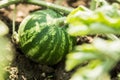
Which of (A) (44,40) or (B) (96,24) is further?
(A) (44,40)

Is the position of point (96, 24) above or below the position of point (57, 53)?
above

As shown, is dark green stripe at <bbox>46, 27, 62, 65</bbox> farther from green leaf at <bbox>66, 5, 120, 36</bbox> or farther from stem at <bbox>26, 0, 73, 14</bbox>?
green leaf at <bbox>66, 5, 120, 36</bbox>

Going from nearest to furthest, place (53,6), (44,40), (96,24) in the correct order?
(96,24), (44,40), (53,6)

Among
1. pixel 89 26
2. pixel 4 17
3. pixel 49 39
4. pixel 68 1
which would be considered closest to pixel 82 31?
pixel 89 26

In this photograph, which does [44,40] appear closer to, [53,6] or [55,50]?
[55,50]

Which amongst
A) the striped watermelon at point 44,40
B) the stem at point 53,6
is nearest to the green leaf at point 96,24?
the striped watermelon at point 44,40

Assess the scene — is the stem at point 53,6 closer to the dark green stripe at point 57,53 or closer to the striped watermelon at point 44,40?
the striped watermelon at point 44,40

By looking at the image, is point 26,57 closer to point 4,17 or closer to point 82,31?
point 4,17

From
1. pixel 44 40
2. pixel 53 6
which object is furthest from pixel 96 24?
pixel 53 6

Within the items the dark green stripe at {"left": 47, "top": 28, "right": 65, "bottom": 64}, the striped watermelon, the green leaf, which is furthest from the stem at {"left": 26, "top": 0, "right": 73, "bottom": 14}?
the green leaf
